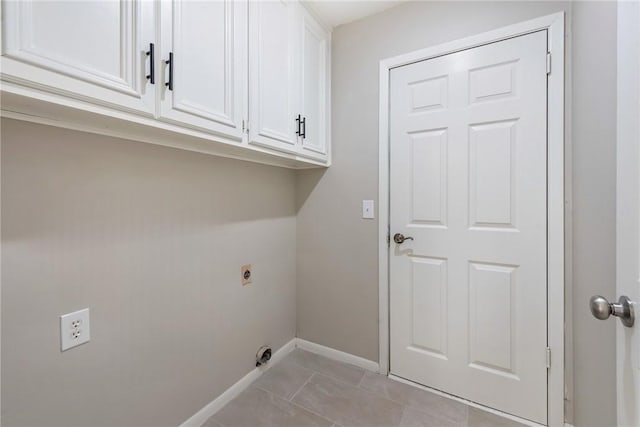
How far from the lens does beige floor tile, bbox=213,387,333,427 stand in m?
1.40

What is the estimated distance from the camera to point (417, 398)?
1580 millimetres

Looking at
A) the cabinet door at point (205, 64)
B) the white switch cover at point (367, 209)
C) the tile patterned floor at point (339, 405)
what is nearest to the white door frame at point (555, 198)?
the tile patterned floor at point (339, 405)

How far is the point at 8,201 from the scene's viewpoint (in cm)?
82

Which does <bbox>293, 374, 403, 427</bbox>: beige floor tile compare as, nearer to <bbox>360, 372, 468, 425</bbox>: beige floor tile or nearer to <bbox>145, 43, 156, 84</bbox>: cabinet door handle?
<bbox>360, 372, 468, 425</bbox>: beige floor tile

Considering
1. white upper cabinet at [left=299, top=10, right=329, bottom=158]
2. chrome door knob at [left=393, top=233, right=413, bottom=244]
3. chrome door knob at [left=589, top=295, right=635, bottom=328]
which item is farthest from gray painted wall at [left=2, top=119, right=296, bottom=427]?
chrome door knob at [left=589, top=295, right=635, bottom=328]

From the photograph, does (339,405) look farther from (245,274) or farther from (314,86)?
(314,86)

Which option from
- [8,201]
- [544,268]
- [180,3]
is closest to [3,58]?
[8,201]

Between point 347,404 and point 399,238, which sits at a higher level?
point 399,238

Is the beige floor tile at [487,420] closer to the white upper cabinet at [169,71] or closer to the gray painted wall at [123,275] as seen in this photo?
the gray painted wall at [123,275]

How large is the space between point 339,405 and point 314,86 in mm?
1918

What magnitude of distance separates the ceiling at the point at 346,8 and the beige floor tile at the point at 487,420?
7.87 ft

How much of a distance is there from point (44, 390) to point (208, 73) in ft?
4.10

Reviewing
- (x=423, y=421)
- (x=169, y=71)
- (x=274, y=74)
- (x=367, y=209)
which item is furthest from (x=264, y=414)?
(x=274, y=74)

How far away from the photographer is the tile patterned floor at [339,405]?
4.62ft
